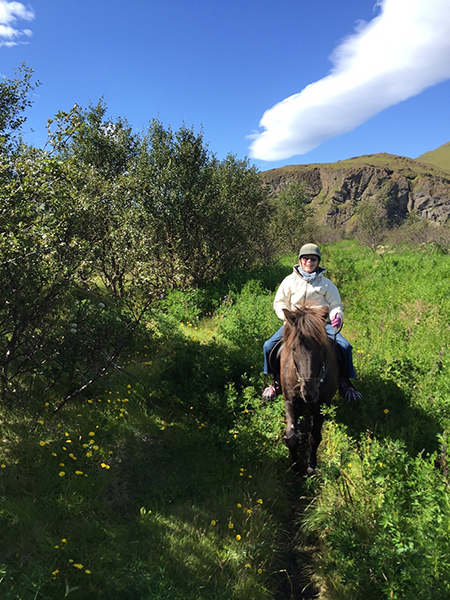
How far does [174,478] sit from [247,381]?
263cm

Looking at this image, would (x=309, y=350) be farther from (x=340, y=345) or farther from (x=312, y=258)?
(x=312, y=258)

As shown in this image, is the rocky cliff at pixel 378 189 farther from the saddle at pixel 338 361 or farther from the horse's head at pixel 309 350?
the horse's head at pixel 309 350

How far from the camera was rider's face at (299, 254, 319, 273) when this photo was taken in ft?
19.6

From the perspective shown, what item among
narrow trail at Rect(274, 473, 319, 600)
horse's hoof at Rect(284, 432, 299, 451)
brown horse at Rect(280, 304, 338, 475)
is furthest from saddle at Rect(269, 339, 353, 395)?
narrow trail at Rect(274, 473, 319, 600)

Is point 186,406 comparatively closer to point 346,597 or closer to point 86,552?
point 86,552

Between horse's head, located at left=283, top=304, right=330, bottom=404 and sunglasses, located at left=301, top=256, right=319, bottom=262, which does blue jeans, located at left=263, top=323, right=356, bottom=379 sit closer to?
horse's head, located at left=283, top=304, right=330, bottom=404

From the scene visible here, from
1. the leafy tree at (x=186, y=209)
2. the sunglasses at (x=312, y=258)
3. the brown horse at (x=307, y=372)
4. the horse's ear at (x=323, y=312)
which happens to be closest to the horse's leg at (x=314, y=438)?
the brown horse at (x=307, y=372)

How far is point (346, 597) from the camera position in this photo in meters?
3.32

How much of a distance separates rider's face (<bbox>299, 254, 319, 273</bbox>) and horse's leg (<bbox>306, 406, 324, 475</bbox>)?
261 cm

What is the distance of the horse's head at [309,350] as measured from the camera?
4523mm

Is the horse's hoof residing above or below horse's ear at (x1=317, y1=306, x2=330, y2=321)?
below

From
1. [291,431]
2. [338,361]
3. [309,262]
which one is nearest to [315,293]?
[309,262]

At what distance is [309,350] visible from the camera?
457 cm

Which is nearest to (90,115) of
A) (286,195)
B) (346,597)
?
(346,597)
